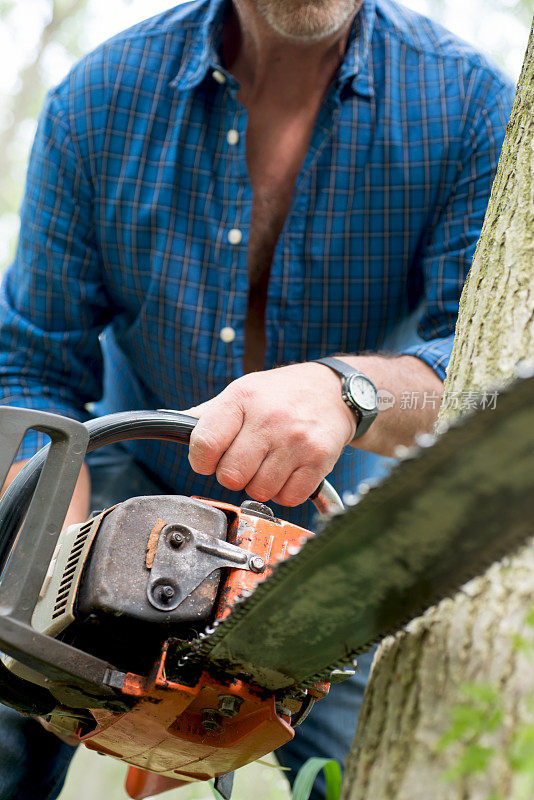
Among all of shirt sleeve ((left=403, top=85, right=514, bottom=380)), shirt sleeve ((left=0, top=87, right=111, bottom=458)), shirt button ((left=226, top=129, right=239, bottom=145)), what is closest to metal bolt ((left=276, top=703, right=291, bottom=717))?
shirt sleeve ((left=403, top=85, right=514, bottom=380))

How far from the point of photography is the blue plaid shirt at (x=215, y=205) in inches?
88.4

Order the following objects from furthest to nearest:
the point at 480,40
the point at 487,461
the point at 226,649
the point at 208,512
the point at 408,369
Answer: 1. the point at 480,40
2. the point at 408,369
3. the point at 208,512
4. the point at 226,649
5. the point at 487,461

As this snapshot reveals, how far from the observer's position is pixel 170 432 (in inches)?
54.7

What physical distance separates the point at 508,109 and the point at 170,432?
5.05ft

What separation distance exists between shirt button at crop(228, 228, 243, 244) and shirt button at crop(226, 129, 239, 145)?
0.27 m

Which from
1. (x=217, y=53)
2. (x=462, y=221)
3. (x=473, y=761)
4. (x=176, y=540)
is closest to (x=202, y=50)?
(x=217, y=53)

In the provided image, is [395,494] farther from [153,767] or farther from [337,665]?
[153,767]

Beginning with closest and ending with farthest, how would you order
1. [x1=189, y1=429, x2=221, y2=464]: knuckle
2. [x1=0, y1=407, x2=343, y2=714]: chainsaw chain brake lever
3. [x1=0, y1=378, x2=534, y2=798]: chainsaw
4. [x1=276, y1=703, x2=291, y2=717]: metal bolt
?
[x1=0, y1=378, x2=534, y2=798]: chainsaw, [x1=0, y1=407, x2=343, y2=714]: chainsaw chain brake lever, [x1=276, y1=703, x2=291, y2=717]: metal bolt, [x1=189, y1=429, x2=221, y2=464]: knuckle

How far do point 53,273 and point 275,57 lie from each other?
96cm

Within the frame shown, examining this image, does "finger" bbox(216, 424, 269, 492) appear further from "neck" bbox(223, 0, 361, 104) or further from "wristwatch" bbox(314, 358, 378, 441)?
"neck" bbox(223, 0, 361, 104)

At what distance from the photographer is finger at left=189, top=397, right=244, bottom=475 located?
54.2 inches

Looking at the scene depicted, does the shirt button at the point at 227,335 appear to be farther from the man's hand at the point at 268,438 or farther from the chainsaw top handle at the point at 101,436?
the chainsaw top handle at the point at 101,436

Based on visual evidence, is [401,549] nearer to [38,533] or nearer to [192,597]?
[192,597]

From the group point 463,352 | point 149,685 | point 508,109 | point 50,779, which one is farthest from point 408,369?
point 50,779
